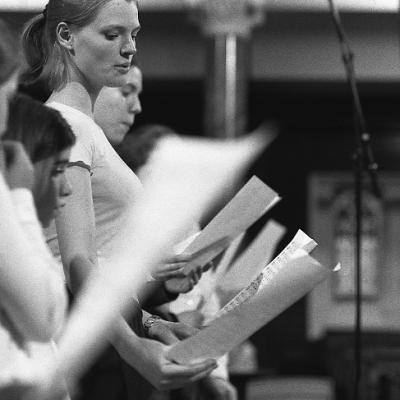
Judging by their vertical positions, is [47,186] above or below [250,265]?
above

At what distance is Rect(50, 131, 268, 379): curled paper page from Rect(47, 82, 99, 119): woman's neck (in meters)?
0.49

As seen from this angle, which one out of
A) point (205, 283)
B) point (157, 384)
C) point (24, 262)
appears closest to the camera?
point (24, 262)

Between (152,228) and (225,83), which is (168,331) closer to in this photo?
(152,228)

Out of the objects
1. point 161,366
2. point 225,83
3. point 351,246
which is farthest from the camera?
point 351,246

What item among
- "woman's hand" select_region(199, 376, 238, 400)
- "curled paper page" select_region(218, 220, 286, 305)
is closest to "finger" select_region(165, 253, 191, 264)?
"curled paper page" select_region(218, 220, 286, 305)

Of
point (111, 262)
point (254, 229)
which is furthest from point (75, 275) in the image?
point (254, 229)

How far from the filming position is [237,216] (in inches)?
77.5

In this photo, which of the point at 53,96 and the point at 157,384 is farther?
the point at 53,96

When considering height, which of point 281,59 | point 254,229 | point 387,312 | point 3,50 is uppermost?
point 281,59

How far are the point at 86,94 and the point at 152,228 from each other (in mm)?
584

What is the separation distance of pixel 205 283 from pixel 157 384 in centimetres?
165

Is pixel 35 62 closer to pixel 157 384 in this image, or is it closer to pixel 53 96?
pixel 53 96

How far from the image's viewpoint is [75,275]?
1.68 m

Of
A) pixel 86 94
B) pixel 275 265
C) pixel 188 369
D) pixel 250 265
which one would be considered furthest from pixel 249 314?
pixel 250 265
